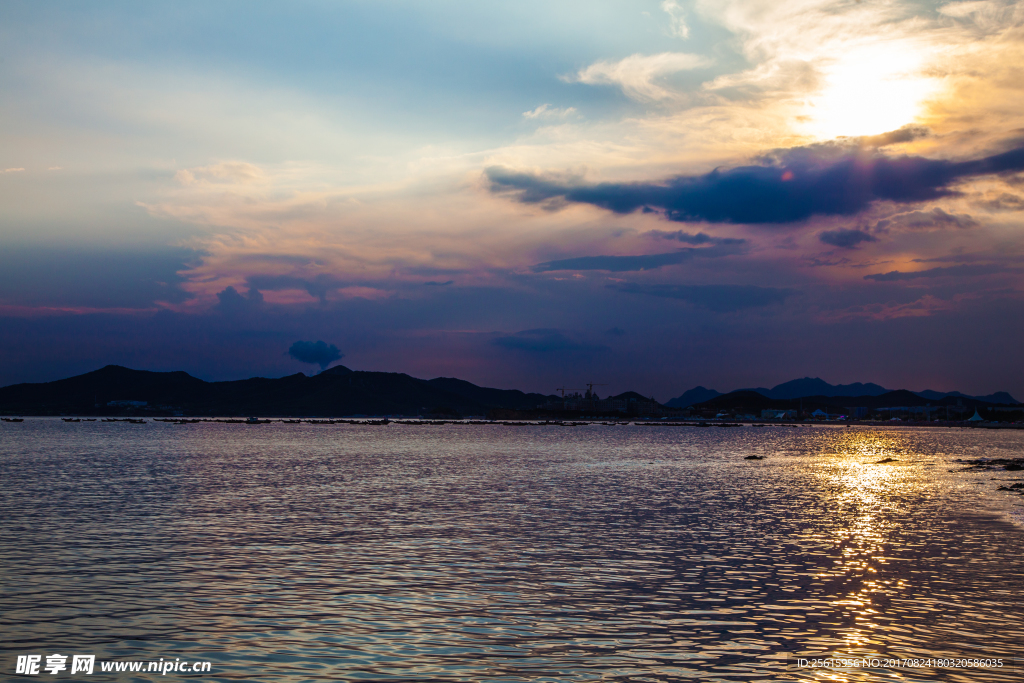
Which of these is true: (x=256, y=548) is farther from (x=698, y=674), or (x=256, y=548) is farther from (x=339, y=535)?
(x=698, y=674)

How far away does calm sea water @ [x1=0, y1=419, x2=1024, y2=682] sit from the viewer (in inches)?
586

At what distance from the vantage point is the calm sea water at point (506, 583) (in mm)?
14891

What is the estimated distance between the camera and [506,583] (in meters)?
21.6

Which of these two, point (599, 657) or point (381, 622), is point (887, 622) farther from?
point (381, 622)

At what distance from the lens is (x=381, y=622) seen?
56.2ft

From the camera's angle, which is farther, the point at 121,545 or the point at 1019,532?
the point at 1019,532

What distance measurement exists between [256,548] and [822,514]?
28307 mm

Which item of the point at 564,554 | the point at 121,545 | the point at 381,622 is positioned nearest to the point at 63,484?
the point at 121,545

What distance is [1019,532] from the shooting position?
1248 inches

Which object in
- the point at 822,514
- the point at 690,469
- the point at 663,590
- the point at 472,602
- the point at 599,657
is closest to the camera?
the point at 599,657

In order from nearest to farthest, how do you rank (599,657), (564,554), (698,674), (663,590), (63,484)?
1. (698,674)
2. (599,657)
3. (663,590)
4. (564,554)
5. (63,484)

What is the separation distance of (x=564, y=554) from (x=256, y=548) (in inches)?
440

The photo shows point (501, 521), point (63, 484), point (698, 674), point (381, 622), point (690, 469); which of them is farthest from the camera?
point (690, 469)

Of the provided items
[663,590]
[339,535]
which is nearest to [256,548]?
[339,535]
